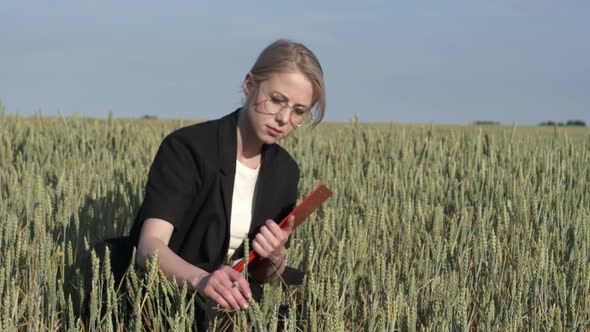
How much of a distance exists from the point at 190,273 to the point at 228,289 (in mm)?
153

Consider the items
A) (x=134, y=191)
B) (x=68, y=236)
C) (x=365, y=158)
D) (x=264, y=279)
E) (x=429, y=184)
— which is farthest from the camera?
(x=365, y=158)

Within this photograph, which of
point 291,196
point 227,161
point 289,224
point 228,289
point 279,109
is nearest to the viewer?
point 228,289

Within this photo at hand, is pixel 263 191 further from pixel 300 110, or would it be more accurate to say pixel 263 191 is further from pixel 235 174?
pixel 300 110

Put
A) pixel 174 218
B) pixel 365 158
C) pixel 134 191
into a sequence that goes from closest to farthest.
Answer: pixel 174 218
pixel 134 191
pixel 365 158

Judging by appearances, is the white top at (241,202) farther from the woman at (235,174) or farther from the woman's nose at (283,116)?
the woman's nose at (283,116)

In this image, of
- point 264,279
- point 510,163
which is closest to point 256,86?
point 264,279

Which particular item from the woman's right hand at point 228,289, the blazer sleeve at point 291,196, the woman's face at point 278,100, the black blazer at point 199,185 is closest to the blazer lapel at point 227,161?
the black blazer at point 199,185


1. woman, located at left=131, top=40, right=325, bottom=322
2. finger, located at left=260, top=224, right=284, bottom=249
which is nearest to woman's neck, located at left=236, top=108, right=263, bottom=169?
woman, located at left=131, top=40, right=325, bottom=322

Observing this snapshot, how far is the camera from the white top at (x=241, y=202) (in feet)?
6.98

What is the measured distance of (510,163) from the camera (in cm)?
431

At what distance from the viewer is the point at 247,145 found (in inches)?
83.0

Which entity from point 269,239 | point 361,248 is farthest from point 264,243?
point 361,248

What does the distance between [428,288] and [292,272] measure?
1.14ft

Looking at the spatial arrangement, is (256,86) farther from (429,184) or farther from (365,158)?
(365,158)
